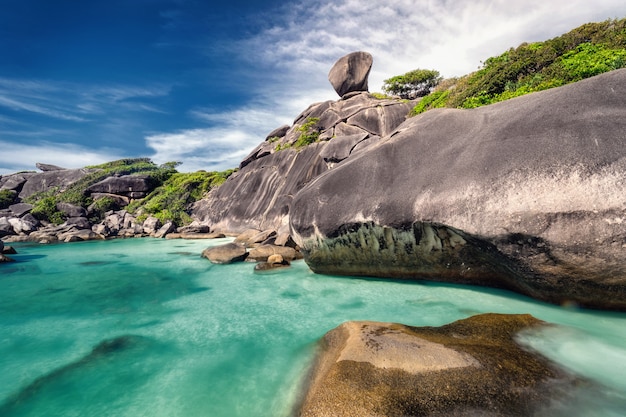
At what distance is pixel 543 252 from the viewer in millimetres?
4910

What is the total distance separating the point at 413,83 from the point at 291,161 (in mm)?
22134

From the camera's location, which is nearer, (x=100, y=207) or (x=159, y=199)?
(x=159, y=199)

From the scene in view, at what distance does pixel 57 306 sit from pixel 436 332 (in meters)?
9.07

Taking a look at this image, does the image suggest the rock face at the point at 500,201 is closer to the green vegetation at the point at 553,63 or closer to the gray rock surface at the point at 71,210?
the green vegetation at the point at 553,63

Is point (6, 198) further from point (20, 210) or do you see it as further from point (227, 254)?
point (227, 254)

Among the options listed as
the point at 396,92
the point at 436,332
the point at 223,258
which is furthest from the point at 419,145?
the point at 396,92

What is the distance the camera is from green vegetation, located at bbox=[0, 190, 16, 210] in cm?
4041

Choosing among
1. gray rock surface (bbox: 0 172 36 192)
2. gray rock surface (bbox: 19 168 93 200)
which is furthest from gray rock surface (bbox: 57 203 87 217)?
gray rock surface (bbox: 0 172 36 192)

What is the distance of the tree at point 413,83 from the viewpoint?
1391 inches

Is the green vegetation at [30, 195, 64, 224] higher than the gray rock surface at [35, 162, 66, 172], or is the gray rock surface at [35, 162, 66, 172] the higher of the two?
the gray rock surface at [35, 162, 66, 172]

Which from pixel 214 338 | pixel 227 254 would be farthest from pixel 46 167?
pixel 214 338

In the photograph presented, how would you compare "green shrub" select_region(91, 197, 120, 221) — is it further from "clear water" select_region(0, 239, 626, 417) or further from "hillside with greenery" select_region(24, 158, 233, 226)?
"clear water" select_region(0, 239, 626, 417)

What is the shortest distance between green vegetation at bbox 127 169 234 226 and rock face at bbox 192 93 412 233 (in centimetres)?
526

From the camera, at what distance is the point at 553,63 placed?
1216 centimetres
